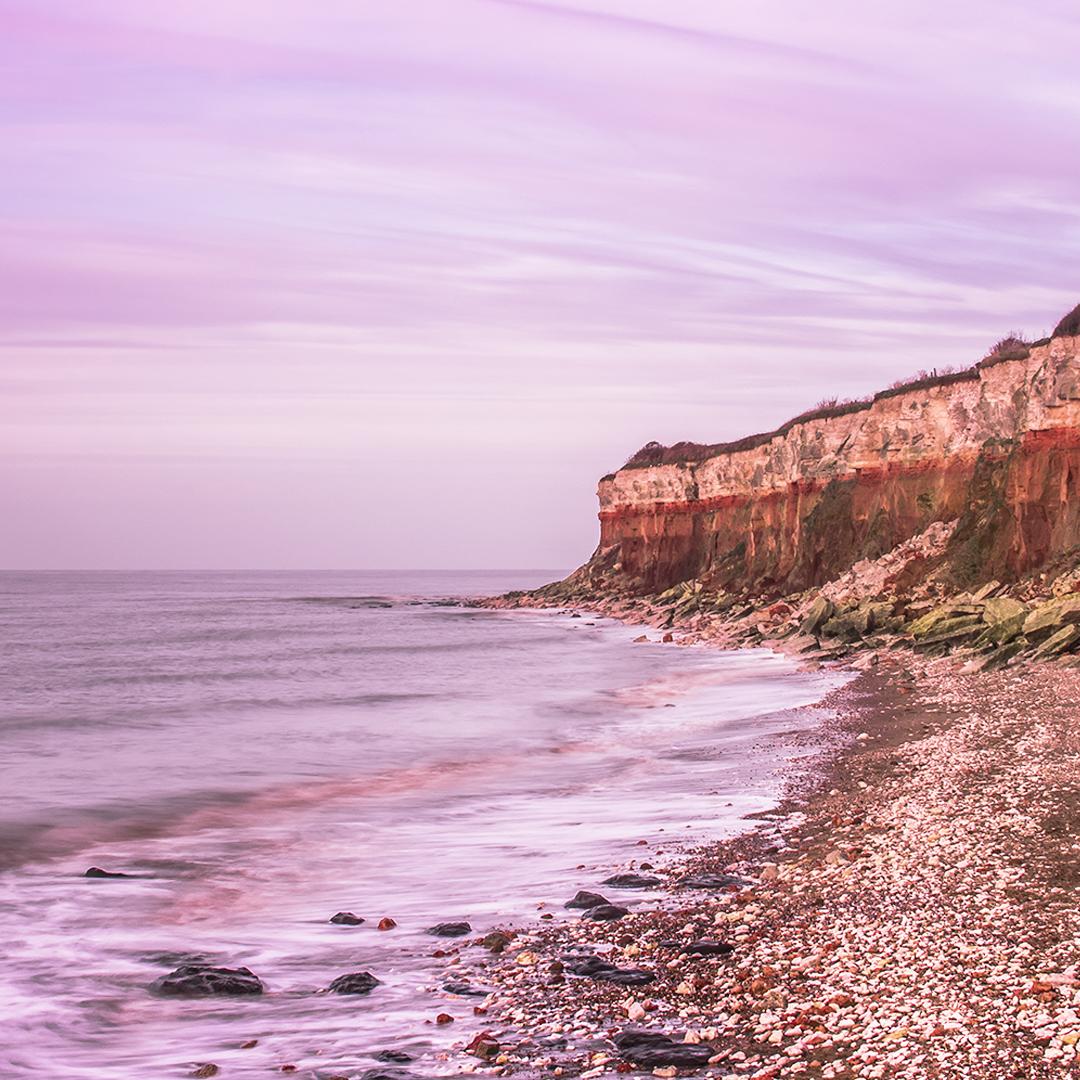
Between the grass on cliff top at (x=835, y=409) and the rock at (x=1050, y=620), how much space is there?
10556 millimetres

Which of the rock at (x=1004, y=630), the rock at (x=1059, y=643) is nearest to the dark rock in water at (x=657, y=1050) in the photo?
the rock at (x=1059, y=643)

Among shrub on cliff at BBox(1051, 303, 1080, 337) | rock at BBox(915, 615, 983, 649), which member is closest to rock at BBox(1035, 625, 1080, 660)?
rock at BBox(915, 615, 983, 649)

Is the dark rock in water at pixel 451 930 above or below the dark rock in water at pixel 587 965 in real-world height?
below

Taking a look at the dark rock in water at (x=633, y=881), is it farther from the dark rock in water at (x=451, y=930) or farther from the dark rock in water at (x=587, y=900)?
the dark rock in water at (x=451, y=930)

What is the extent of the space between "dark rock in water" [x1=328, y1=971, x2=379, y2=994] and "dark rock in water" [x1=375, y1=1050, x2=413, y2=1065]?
1075mm

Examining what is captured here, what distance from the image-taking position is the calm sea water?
22.7 ft

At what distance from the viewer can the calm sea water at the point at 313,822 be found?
273 inches

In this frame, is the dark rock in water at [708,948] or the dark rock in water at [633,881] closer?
the dark rock in water at [708,948]

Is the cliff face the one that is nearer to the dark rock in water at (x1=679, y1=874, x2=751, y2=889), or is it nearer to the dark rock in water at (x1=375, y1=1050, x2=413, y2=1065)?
the dark rock in water at (x1=679, y1=874, x2=751, y2=889)

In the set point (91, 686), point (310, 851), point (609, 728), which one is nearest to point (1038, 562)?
point (609, 728)

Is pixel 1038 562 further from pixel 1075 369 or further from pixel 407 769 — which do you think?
pixel 407 769

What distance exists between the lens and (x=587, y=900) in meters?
8.63

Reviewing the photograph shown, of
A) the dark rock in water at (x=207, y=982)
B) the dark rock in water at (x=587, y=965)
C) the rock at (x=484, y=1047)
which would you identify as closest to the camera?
the rock at (x=484, y=1047)

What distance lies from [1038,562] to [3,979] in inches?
1131
